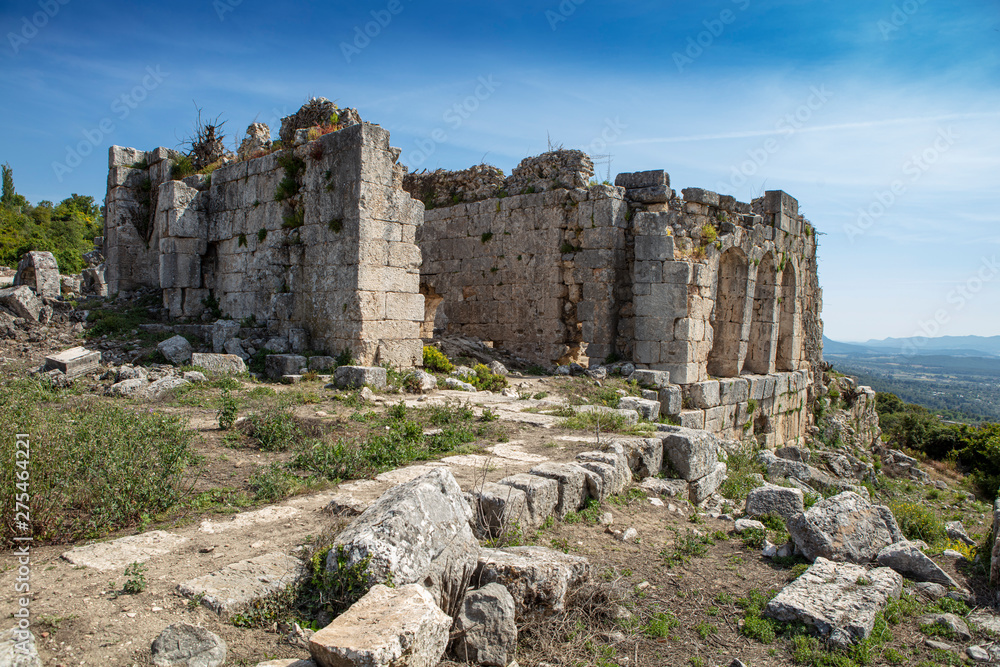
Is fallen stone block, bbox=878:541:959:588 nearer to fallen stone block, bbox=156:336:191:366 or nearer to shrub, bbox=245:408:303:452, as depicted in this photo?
shrub, bbox=245:408:303:452

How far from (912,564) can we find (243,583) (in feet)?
15.3

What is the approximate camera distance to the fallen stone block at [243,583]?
3162mm

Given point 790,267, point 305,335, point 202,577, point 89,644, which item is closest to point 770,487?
point 202,577

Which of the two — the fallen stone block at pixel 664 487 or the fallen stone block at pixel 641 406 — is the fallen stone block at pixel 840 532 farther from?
the fallen stone block at pixel 641 406

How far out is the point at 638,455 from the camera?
6824 millimetres

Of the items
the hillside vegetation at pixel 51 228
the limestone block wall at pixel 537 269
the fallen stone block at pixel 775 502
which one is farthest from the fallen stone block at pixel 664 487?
the hillside vegetation at pixel 51 228

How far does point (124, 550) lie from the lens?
11.7 feet

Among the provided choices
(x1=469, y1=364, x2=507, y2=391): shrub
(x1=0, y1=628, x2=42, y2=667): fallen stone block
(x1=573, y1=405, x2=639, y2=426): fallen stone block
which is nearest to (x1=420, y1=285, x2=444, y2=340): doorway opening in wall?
(x1=469, y1=364, x2=507, y2=391): shrub

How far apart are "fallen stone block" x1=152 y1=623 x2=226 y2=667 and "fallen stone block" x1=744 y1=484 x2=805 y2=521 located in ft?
16.4

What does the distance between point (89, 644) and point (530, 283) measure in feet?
36.7

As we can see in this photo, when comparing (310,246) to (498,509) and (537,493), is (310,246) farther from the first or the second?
(498,509)

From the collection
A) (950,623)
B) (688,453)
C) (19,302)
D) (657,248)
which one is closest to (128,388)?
(19,302)

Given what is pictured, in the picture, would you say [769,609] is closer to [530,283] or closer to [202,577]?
[202,577]

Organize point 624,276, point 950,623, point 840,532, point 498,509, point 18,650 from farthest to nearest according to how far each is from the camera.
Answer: point 624,276 → point 840,532 → point 498,509 → point 950,623 → point 18,650
